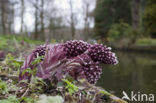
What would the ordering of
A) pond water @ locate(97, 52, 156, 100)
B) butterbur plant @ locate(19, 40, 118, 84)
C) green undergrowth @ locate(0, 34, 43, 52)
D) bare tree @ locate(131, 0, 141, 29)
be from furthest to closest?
1. bare tree @ locate(131, 0, 141, 29)
2. green undergrowth @ locate(0, 34, 43, 52)
3. pond water @ locate(97, 52, 156, 100)
4. butterbur plant @ locate(19, 40, 118, 84)

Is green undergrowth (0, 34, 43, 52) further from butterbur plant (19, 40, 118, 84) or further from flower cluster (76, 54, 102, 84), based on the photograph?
flower cluster (76, 54, 102, 84)

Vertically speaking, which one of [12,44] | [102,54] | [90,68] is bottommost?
[90,68]

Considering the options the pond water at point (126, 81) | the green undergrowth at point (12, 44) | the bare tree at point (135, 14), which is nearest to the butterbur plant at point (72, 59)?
the pond water at point (126, 81)

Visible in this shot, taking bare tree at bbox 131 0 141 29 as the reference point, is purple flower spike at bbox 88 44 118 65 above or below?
below

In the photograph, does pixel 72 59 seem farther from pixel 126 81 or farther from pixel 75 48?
pixel 126 81

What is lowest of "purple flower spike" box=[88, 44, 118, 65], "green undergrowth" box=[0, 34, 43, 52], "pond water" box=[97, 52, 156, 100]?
"pond water" box=[97, 52, 156, 100]

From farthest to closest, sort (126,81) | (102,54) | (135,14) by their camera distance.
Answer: (135,14)
(126,81)
(102,54)

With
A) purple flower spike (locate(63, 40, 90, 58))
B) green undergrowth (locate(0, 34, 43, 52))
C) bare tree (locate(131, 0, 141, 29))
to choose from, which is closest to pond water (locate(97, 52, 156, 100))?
purple flower spike (locate(63, 40, 90, 58))

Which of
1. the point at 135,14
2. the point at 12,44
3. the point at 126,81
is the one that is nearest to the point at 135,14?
the point at 135,14

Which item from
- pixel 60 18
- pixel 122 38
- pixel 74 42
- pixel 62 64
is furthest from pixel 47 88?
pixel 60 18
